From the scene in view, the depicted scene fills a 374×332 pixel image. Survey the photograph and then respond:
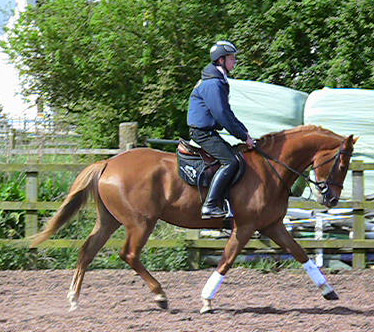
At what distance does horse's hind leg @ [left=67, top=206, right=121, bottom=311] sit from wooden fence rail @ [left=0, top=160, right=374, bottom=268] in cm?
204

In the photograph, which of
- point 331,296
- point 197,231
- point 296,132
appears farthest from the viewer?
point 197,231

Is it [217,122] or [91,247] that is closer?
[217,122]

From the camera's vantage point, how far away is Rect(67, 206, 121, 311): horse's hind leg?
295 inches

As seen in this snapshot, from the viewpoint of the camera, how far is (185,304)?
7.77m

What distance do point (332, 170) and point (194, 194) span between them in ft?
4.57

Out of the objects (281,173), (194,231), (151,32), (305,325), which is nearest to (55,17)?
(151,32)

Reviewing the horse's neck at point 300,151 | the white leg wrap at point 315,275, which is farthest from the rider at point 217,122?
the white leg wrap at point 315,275

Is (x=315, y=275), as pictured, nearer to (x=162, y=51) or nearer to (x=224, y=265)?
(x=224, y=265)

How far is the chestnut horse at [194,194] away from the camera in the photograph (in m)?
7.50

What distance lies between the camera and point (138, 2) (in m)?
16.9

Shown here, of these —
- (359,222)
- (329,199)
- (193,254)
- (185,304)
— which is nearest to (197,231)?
(193,254)

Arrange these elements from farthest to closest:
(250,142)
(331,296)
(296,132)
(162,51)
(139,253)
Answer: (162,51) → (296,132) → (331,296) → (250,142) → (139,253)

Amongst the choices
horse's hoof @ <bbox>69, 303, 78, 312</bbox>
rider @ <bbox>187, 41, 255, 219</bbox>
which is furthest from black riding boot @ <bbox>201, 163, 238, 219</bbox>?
horse's hoof @ <bbox>69, 303, 78, 312</bbox>

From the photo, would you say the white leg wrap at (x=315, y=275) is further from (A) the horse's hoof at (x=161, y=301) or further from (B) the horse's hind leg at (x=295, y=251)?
(A) the horse's hoof at (x=161, y=301)
